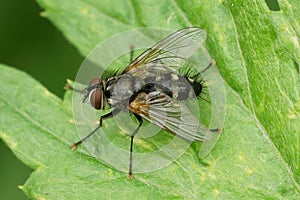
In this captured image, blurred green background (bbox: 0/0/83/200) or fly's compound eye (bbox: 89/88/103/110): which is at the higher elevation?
fly's compound eye (bbox: 89/88/103/110)

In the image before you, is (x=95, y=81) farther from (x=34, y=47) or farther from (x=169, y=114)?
(x=34, y=47)

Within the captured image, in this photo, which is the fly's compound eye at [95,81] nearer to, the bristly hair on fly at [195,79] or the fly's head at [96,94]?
the fly's head at [96,94]

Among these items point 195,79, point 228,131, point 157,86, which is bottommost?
point 228,131

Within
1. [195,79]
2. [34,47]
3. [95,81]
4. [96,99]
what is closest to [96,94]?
[96,99]

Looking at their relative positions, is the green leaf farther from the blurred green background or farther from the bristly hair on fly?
the blurred green background

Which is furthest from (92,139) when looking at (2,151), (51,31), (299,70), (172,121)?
(51,31)

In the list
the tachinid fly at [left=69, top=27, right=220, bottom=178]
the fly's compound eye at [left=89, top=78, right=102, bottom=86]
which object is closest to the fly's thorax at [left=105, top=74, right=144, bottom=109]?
the tachinid fly at [left=69, top=27, right=220, bottom=178]


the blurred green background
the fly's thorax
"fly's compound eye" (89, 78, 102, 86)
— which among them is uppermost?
"fly's compound eye" (89, 78, 102, 86)

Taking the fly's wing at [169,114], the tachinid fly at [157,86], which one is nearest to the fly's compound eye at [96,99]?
the tachinid fly at [157,86]
